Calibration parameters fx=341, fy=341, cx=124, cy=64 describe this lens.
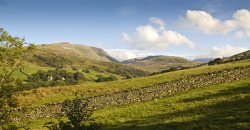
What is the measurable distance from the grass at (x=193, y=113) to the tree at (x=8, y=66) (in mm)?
5220

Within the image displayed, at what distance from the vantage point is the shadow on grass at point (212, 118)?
2477 cm

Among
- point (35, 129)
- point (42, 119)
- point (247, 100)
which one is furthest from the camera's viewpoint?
point (42, 119)

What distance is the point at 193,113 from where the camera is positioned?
30891 mm

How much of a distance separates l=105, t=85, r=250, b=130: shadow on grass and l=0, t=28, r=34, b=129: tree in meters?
9.27

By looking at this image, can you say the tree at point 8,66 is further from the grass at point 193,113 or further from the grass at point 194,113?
the grass at point 194,113

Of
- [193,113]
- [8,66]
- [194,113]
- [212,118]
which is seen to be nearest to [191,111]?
[193,113]

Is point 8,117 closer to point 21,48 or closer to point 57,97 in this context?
point 21,48

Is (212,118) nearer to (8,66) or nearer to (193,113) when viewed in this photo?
(193,113)

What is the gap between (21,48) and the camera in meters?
30.8

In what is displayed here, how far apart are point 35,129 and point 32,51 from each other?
8.85 meters

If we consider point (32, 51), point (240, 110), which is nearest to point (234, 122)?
point (240, 110)

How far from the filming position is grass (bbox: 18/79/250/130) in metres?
26.1

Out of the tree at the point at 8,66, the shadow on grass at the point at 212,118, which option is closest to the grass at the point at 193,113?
the shadow on grass at the point at 212,118

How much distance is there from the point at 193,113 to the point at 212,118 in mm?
3583
